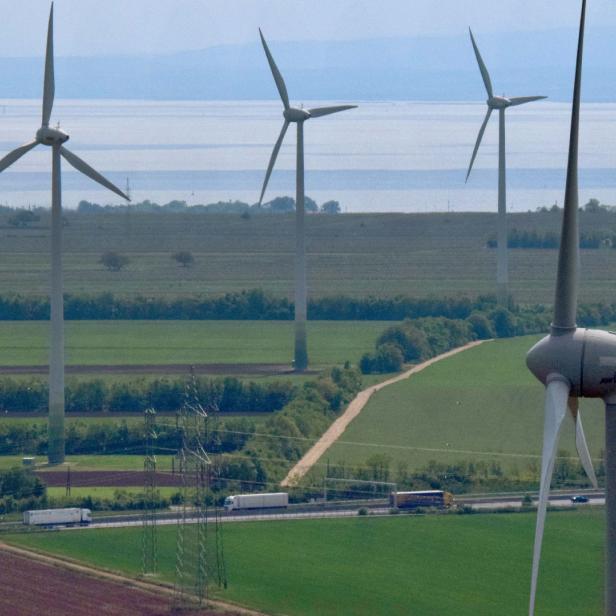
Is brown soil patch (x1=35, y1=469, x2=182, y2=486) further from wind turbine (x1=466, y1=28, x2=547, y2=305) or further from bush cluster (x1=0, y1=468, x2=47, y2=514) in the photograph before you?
wind turbine (x1=466, y1=28, x2=547, y2=305)

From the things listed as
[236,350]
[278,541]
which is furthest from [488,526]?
[236,350]

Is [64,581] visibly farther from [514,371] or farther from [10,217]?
[10,217]

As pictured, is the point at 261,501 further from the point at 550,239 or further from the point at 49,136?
the point at 550,239

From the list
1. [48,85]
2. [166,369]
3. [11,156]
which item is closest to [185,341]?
[166,369]

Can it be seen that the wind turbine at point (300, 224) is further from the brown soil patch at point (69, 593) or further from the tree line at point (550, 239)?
the tree line at point (550, 239)

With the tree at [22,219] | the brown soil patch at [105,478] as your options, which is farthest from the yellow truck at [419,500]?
the tree at [22,219]

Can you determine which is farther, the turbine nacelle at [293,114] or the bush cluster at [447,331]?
the turbine nacelle at [293,114]
